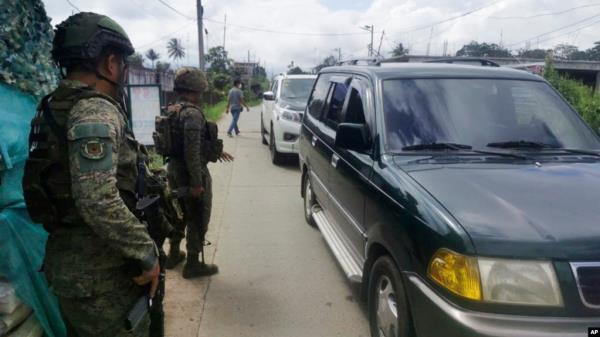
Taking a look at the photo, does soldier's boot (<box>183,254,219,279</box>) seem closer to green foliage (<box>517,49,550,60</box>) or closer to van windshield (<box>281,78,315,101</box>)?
van windshield (<box>281,78,315,101</box>)

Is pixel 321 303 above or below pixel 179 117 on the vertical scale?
below

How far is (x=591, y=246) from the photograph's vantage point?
6.29 ft

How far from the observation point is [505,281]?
1.97 m

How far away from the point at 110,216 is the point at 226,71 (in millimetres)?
52489

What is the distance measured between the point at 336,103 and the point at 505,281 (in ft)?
9.04

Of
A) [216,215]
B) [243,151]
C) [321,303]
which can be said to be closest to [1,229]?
[321,303]

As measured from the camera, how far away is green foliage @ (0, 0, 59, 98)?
9.12 ft

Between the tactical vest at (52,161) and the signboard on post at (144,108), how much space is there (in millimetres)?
6552

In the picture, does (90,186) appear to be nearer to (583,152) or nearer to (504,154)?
(504,154)

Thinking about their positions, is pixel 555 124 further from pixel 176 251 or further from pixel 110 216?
pixel 176 251

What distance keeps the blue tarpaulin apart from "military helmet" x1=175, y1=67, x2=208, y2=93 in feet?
4.08

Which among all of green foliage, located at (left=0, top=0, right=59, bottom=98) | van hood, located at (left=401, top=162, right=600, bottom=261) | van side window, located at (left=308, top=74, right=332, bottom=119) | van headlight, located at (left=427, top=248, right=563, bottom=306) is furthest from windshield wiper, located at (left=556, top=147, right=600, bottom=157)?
green foliage, located at (left=0, top=0, right=59, bottom=98)

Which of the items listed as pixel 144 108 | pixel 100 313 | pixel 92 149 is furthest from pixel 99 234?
pixel 144 108

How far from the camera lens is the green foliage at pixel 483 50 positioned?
53.7 metres
